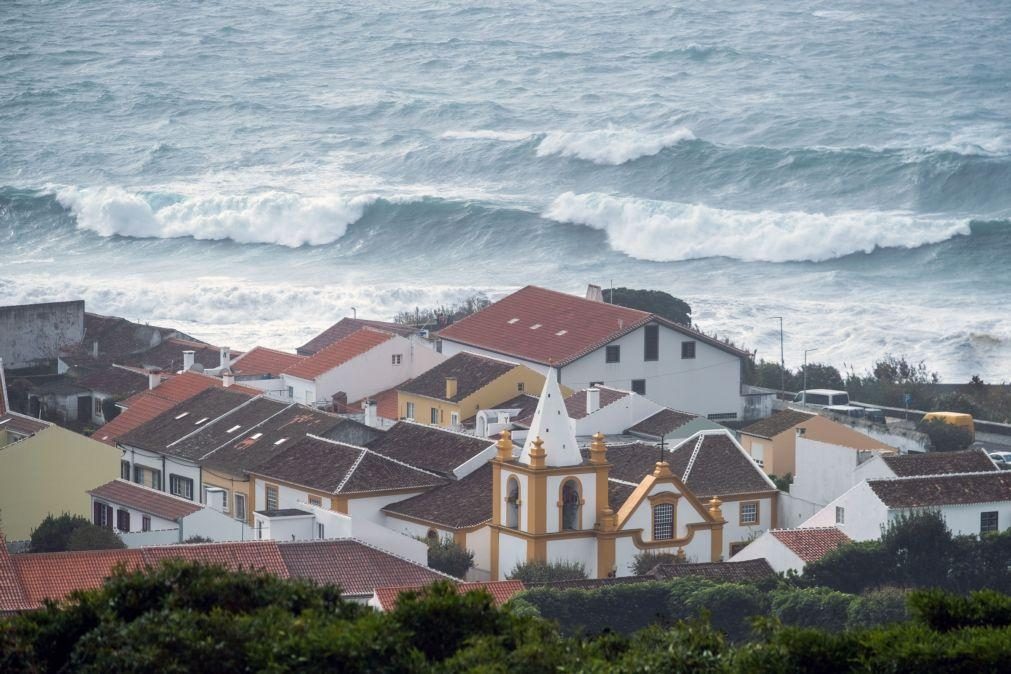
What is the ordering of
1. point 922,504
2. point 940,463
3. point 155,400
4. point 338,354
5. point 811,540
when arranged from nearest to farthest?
1. point 811,540
2. point 922,504
3. point 940,463
4. point 155,400
5. point 338,354

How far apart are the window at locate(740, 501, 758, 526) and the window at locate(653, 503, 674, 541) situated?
7.69 feet

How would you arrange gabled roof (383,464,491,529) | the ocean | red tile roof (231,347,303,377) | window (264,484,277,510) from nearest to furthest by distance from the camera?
gabled roof (383,464,491,529) < window (264,484,277,510) < red tile roof (231,347,303,377) < the ocean

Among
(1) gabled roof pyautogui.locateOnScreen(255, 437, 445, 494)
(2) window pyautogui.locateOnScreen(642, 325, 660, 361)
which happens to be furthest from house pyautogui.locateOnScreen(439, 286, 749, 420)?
(1) gabled roof pyautogui.locateOnScreen(255, 437, 445, 494)

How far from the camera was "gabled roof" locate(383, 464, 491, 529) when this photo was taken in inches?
1377

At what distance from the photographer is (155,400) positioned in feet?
148

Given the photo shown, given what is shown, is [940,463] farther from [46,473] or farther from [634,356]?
[46,473]

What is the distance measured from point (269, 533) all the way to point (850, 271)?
4415 centimetres

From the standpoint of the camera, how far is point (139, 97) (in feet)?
345

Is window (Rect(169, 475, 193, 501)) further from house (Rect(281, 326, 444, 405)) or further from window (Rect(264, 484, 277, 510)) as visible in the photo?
house (Rect(281, 326, 444, 405))

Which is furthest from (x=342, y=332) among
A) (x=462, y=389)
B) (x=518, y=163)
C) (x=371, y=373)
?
(x=518, y=163)

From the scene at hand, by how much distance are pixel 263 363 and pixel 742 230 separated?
111ft

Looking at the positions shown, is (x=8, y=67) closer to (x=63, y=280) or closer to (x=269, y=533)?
(x=63, y=280)

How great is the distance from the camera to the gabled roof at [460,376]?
141 ft

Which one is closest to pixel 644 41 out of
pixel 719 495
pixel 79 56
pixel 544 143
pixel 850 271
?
pixel 544 143
